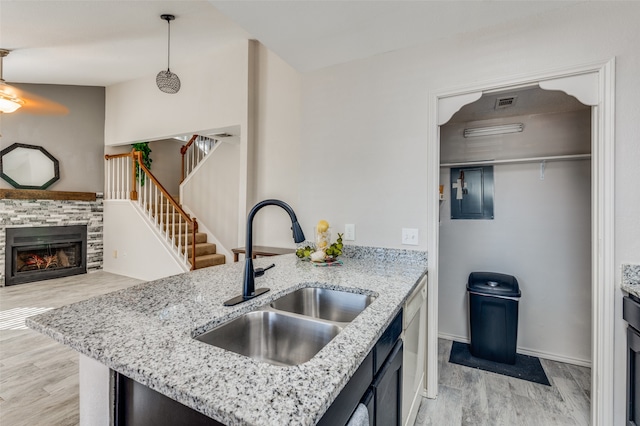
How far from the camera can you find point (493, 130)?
2750 millimetres

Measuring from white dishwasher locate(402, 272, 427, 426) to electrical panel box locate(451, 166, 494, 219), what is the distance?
128cm

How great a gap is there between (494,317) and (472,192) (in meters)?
1.16

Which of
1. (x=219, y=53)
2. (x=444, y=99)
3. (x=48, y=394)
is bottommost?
(x=48, y=394)

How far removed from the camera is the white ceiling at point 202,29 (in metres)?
1.74

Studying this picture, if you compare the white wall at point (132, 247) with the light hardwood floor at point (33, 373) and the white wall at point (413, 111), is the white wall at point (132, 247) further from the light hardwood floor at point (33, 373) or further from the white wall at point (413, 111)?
the white wall at point (413, 111)

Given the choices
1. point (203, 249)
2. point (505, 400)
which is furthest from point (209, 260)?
point (505, 400)

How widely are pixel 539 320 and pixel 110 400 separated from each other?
316 cm

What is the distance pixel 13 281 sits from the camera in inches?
175

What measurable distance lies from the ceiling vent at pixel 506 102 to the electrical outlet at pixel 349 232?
5.08 feet

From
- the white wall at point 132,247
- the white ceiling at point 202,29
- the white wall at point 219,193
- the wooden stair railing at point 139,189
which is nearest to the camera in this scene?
the white ceiling at point 202,29

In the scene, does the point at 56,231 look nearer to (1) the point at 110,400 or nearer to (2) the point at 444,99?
(1) the point at 110,400

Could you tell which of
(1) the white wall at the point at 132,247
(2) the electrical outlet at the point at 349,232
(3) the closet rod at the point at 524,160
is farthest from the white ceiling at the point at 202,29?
(1) the white wall at the point at 132,247

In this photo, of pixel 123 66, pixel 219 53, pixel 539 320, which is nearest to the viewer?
pixel 539 320

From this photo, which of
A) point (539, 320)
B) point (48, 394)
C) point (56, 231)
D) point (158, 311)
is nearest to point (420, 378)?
point (539, 320)
